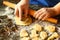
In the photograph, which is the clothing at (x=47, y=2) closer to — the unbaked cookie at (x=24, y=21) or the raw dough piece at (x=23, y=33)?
the unbaked cookie at (x=24, y=21)

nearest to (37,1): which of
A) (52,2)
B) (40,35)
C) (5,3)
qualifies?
(52,2)

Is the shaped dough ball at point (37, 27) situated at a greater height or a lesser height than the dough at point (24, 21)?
lesser

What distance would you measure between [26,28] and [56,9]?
204 millimetres

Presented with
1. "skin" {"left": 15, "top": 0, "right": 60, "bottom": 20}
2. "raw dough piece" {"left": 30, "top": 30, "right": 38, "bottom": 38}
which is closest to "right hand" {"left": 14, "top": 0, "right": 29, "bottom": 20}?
"skin" {"left": 15, "top": 0, "right": 60, "bottom": 20}

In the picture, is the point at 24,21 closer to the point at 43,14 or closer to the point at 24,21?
the point at 24,21

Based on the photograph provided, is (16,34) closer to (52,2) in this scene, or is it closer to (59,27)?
(59,27)

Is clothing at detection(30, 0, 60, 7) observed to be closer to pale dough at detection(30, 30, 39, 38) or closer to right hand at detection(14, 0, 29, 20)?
right hand at detection(14, 0, 29, 20)

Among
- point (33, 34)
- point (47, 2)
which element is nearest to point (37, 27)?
point (33, 34)

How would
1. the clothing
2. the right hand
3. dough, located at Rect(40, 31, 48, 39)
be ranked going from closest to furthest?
dough, located at Rect(40, 31, 48, 39)
the right hand
the clothing

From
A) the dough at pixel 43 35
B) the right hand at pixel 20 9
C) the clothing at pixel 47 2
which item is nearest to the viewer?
the dough at pixel 43 35

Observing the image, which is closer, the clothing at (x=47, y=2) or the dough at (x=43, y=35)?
the dough at (x=43, y=35)

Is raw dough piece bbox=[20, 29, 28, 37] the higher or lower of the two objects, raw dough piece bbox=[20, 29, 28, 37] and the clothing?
the lower

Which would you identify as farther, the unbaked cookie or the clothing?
the clothing

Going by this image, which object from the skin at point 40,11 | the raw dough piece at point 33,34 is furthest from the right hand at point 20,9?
the raw dough piece at point 33,34
